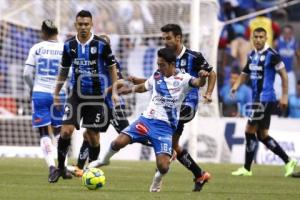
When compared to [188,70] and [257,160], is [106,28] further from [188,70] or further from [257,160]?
[188,70]

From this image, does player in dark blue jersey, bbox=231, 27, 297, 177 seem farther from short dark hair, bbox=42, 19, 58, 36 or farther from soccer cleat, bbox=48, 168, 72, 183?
soccer cleat, bbox=48, 168, 72, 183

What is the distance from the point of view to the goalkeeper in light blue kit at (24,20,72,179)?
1589cm

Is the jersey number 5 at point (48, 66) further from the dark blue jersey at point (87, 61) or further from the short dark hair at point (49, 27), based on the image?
the dark blue jersey at point (87, 61)

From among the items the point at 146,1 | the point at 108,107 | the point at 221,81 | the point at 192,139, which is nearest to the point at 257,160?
the point at 192,139

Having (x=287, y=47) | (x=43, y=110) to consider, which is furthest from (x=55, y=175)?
(x=287, y=47)

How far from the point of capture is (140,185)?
1413 centimetres

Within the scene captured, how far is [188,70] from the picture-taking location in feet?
45.9

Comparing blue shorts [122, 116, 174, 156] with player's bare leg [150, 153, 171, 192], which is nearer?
player's bare leg [150, 153, 171, 192]

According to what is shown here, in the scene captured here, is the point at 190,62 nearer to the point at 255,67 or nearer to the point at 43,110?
the point at 43,110

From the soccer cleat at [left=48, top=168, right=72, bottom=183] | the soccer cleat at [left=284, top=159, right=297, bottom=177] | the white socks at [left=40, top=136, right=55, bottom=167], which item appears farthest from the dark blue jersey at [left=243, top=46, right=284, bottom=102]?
the soccer cleat at [left=48, top=168, right=72, bottom=183]

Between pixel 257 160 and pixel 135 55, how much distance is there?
166 inches

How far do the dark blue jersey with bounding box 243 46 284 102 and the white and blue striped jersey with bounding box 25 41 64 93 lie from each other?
11.9 feet

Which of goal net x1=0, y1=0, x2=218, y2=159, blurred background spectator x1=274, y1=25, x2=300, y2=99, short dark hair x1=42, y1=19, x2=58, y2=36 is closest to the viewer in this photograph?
short dark hair x1=42, y1=19, x2=58, y2=36

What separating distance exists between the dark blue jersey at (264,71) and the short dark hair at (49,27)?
12.5 ft
